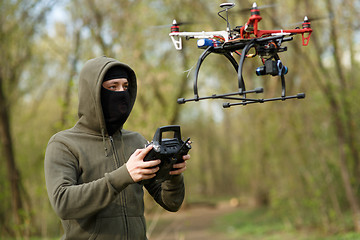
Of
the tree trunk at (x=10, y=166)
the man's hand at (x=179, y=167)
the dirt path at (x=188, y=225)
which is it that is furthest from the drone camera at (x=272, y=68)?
the tree trunk at (x=10, y=166)

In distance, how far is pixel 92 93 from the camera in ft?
8.93

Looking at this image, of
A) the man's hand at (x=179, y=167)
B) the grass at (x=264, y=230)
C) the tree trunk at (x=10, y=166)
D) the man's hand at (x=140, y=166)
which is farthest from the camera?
the grass at (x=264, y=230)

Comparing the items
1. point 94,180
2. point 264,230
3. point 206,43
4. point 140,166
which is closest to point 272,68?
point 206,43

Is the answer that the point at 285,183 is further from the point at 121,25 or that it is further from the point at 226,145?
the point at 226,145

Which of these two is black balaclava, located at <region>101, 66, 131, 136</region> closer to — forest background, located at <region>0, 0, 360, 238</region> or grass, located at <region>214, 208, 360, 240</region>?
forest background, located at <region>0, 0, 360, 238</region>

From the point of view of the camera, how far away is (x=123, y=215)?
8.77ft

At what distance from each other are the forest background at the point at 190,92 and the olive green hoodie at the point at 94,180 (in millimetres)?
→ 4237

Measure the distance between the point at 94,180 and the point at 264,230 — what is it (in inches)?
482

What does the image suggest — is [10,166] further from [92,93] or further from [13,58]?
[92,93]

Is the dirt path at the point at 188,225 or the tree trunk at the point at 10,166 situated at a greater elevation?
the tree trunk at the point at 10,166

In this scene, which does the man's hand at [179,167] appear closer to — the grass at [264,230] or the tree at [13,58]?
the tree at [13,58]

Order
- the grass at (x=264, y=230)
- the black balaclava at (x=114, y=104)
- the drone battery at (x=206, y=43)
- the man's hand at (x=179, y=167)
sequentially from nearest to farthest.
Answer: the drone battery at (x=206, y=43)
the man's hand at (x=179, y=167)
the black balaclava at (x=114, y=104)
the grass at (x=264, y=230)

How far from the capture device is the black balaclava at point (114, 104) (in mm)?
2789

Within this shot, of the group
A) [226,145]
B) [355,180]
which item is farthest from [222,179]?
[355,180]
